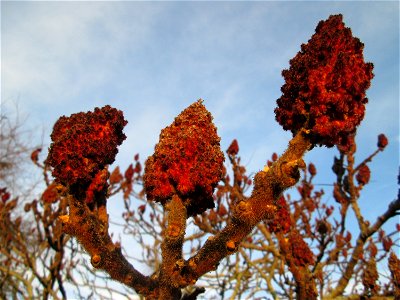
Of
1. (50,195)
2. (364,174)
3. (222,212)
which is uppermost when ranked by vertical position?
(222,212)

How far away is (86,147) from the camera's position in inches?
75.9

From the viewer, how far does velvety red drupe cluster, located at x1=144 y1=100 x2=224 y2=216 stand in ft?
6.10

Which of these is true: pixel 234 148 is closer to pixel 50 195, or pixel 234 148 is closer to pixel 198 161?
pixel 50 195

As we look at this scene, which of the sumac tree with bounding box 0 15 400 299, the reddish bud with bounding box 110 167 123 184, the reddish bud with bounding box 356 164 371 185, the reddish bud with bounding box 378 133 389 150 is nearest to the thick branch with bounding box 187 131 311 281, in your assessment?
the sumac tree with bounding box 0 15 400 299

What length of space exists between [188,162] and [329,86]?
2.71 ft

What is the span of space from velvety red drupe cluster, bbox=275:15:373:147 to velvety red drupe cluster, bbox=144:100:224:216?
1.51ft

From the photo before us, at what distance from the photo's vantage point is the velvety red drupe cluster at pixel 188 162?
186 cm

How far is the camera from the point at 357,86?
181cm

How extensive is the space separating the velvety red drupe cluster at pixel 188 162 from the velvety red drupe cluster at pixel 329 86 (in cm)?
46

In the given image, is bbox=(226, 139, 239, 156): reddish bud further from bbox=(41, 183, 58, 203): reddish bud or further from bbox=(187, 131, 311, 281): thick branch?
bbox=(187, 131, 311, 281): thick branch

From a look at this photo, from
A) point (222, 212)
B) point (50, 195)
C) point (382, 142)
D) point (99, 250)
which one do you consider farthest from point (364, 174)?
point (50, 195)

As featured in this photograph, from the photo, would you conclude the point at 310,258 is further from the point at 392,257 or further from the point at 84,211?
the point at 84,211

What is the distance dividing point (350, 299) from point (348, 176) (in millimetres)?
2120

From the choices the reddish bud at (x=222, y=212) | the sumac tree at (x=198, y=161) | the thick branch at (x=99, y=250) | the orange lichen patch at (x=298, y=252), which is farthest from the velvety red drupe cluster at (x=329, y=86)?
the reddish bud at (x=222, y=212)
